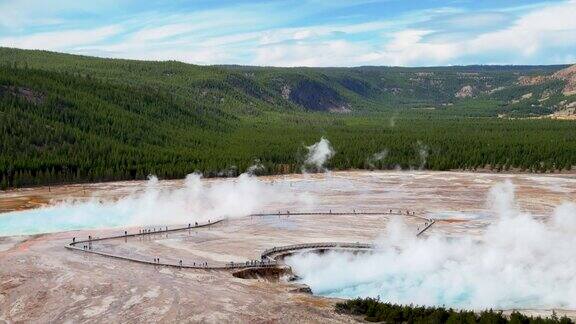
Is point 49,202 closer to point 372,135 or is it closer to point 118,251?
point 118,251

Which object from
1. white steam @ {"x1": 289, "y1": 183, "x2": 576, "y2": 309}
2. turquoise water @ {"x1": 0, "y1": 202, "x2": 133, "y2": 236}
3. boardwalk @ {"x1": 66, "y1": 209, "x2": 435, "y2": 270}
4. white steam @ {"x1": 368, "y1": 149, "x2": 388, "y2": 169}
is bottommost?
white steam @ {"x1": 289, "y1": 183, "x2": 576, "y2": 309}

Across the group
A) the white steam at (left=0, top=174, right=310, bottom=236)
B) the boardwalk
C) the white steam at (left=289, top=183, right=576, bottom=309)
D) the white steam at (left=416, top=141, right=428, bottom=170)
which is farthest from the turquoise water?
the white steam at (left=416, top=141, right=428, bottom=170)

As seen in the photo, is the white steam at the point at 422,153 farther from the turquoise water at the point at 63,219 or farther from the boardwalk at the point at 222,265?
the turquoise water at the point at 63,219

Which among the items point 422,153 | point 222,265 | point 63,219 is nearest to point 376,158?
point 422,153

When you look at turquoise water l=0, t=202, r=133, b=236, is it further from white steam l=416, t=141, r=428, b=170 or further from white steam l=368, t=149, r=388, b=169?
white steam l=416, t=141, r=428, b=170

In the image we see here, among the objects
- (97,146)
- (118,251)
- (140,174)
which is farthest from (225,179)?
(118,251)

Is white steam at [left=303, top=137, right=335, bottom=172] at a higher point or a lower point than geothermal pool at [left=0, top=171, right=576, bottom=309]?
higher
